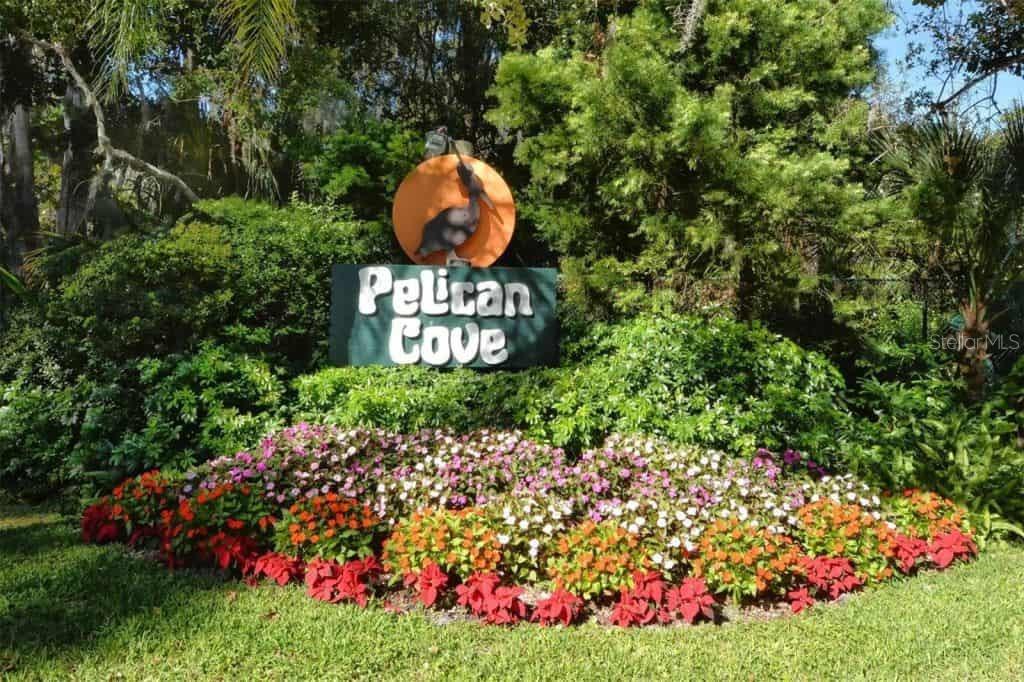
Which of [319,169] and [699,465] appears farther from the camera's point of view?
[319,169]

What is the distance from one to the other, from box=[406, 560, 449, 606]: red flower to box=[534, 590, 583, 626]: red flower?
0.53m

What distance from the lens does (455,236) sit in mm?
8430

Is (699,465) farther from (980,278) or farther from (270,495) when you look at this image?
(980,278)

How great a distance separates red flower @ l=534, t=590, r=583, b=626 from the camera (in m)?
4.12

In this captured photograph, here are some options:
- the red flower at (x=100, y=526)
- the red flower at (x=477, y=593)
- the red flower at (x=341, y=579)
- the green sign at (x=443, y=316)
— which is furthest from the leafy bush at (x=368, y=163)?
the red flower at (x=477, y=593)

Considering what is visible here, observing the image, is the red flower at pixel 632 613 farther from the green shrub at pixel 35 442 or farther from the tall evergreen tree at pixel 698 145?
the green shrub at pixel 35 442

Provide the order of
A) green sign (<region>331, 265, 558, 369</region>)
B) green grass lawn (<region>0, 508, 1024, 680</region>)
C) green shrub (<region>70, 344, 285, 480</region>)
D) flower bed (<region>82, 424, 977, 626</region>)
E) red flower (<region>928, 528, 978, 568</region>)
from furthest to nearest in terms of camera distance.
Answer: green sign (<region>331, 265, 558, 369</region>)
green shrub (<region>70, 344, 285, 480</region>)
red flower (<region>928, 528, 978, 568</region>)
flower bed (<region>82, 424, 977, 626</region>)
green grass lawn (<region>0, 508, 1024, 680</region>)

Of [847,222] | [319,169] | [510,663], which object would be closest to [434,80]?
[319,169]

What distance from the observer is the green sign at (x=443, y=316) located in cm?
775

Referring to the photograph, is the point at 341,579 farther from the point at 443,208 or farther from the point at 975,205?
the point at 975,205

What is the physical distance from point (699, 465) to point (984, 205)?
402cm

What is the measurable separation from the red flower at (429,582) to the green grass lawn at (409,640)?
0.12m

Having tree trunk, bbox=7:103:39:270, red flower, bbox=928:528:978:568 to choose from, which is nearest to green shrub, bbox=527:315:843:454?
red flower, bbox=928:528:978:568

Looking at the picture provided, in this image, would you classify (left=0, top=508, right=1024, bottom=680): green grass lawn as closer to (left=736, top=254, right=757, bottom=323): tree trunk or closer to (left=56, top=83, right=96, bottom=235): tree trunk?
(left=736, top=254, right=757, bottom=323): tree trunk
